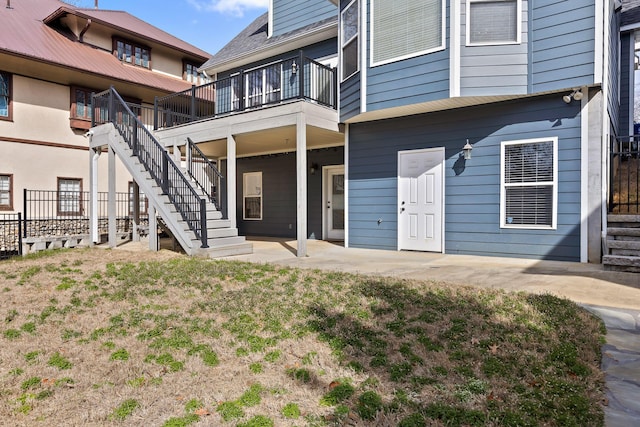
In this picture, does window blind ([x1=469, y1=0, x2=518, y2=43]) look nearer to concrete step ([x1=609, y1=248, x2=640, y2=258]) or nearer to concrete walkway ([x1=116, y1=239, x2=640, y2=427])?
concrete step ([x1=609, y1=248, x2=640, y2=258])

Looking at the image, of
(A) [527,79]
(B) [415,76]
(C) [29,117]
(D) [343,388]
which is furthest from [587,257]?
(C) [29,117]

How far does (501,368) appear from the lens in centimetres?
270

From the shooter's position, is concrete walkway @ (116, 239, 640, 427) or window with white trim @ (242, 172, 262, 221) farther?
window with white trim @ (242, 172, 262, 221)

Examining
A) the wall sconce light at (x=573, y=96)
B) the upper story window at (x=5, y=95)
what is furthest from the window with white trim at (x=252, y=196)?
the wall sconce light at (x=573, y=96)

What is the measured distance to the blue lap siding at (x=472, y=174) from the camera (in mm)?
6641

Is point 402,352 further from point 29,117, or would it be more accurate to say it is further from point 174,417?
point 29,117

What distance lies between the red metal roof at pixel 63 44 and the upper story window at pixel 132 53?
33 centimetres

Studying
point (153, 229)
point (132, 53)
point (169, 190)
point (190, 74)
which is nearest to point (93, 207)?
point (153, 229)

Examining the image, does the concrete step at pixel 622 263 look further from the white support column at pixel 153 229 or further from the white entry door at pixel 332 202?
the white support column at pixel 153 229

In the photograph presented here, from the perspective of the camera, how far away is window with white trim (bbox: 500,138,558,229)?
675cm

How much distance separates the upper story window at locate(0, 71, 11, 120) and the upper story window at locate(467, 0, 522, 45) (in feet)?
44.0

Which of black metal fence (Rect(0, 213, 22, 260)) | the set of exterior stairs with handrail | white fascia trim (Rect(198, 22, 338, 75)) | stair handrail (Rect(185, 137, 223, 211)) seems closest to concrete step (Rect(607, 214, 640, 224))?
the set of exterior stairs with handrail

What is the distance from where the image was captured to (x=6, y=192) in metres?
12.4

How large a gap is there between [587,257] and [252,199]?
953cm
